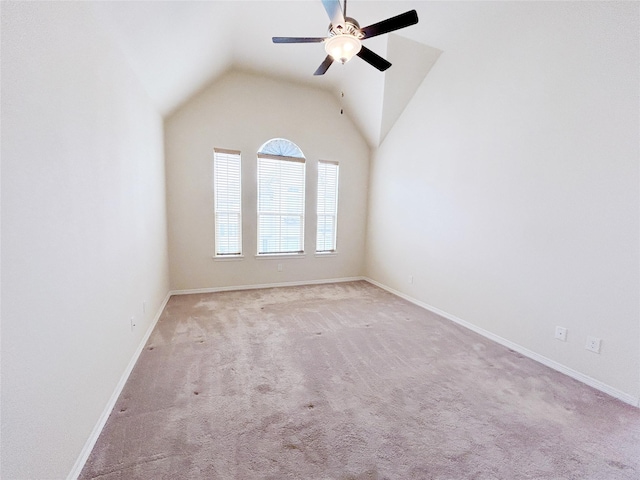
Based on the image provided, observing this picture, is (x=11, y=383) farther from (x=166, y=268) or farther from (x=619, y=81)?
(x=619, y=81)

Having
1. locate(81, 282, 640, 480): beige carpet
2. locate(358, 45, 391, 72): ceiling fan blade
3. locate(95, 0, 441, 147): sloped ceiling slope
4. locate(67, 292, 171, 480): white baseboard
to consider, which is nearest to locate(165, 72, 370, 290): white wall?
locate(95, 0, 441, 147): sloped ceiling slope

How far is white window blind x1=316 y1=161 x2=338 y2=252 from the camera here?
188 inches

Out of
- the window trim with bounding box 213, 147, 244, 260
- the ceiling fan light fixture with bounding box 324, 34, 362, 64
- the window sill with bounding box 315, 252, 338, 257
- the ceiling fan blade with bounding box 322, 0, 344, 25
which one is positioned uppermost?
the ceiling fan blade with bounding box 322, 0, 344, 25

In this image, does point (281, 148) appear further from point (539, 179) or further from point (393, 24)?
point (539, 179)

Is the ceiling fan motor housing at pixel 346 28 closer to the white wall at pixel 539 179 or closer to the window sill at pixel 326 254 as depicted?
the white wall at pixel 539 179

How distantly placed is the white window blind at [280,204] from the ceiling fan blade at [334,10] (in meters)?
Answer: 2.62

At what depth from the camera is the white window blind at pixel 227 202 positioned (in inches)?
163

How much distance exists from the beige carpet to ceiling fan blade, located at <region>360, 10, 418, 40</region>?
2.69 meters

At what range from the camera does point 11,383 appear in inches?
37.6

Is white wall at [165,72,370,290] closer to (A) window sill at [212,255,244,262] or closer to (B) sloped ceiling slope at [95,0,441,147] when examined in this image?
(A) window sill at [212,255,244,262]

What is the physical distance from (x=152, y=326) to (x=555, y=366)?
4.00 meters

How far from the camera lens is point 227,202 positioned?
4250 mm

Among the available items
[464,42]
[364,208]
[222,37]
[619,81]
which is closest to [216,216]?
[222,37]

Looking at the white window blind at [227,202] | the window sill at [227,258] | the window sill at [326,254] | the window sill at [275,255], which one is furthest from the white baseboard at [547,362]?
the white window blind at [227,202]
